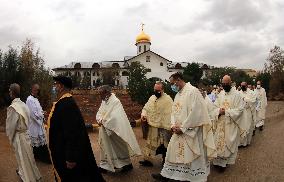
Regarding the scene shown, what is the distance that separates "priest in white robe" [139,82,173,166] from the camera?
353 inches

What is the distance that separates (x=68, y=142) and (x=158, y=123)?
396 cm

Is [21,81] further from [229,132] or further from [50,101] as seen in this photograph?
[229,132]

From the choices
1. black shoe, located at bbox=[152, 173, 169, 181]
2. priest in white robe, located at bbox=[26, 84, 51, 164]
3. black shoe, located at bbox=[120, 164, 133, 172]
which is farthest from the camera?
priest in white robe, located at bbox=[26, 84, 51, 164]

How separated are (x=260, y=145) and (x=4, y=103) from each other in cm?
1152

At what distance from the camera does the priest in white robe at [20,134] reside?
7648 mm

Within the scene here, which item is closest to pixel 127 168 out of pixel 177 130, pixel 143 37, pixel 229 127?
pixel 177 130

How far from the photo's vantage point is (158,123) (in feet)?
29.4

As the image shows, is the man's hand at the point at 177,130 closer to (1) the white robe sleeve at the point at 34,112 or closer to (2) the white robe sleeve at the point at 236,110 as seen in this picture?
(2) the white robe sleeve at the point at 236,110

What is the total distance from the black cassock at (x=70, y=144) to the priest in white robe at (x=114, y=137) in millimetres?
2682

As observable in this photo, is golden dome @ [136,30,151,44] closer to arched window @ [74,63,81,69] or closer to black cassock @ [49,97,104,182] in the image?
arched window @ [74,63,81,69]

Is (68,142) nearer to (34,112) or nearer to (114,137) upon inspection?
(114,137)

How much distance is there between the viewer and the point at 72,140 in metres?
5.25

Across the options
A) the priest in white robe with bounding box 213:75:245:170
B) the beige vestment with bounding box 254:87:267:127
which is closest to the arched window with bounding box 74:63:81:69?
the beige vestment with bounding box 254:87:267:127

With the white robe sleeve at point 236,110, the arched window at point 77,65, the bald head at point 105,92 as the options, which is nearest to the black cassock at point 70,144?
the bald head at point 105,92
